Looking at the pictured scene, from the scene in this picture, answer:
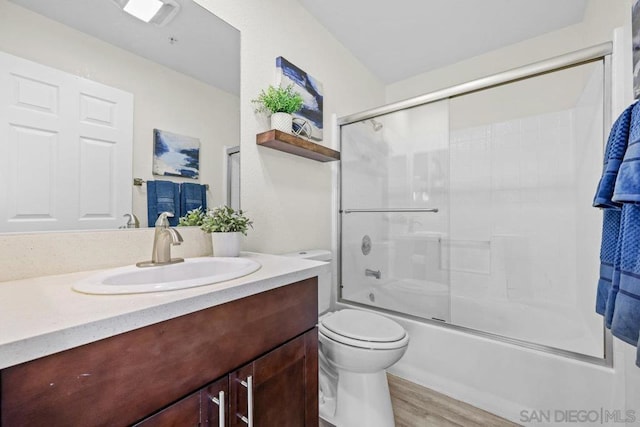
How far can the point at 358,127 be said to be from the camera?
2111 millimetres

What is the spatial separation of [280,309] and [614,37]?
1.72 m

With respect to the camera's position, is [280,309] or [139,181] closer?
[280,309]

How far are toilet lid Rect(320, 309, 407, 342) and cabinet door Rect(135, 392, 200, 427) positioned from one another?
0.81 metres

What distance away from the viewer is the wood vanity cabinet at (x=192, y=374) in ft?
1.48

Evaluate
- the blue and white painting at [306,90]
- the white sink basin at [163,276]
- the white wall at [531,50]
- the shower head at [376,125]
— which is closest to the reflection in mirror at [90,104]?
the white sink basin at [163,276]

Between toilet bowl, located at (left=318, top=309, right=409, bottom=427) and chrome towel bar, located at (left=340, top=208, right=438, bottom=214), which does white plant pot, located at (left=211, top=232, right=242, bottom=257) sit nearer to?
toilet bowl, located at (left=318, top=309, right=409, bottom=427)

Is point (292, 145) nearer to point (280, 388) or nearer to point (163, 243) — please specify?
point (163, 243)

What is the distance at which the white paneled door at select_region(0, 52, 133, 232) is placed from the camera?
758mm

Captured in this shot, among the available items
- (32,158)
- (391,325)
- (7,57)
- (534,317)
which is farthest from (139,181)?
(534,317)

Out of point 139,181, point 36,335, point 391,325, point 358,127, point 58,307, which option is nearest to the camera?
point 36,335

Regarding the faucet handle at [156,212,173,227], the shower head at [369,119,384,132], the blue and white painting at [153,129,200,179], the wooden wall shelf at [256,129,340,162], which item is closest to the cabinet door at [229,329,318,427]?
the faucet handle at [156,212,173,227]

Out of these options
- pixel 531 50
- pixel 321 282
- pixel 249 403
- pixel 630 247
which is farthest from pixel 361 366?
pixel 531 50

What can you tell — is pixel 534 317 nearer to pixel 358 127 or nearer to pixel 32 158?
pixel 358 127

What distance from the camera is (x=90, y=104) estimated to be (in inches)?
35.1
